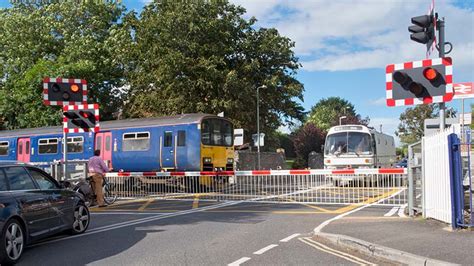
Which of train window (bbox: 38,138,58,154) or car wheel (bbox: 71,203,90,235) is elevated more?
train window (bbox: 38,138,58,154)

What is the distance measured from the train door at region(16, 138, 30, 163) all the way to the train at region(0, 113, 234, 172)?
2045 mm

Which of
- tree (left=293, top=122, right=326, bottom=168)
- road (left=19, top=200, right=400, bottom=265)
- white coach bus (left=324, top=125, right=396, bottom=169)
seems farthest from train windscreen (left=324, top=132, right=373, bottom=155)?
tree (left=293, top=122, right=326, bottom=168)

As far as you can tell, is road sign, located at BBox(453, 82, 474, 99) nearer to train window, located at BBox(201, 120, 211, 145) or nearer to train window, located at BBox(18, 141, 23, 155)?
train window, located at BBox(201, 120, 211, 145)

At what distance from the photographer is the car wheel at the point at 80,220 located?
9.48 meters

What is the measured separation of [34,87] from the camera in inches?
1353

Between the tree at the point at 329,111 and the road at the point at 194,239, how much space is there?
75.1 m

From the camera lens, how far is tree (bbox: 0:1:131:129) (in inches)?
1361

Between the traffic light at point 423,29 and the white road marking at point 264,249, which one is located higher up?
the traffic light at point 423,29

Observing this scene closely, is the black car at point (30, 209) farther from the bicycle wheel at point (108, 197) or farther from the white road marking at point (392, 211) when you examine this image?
the white road marking at point (392, 211)

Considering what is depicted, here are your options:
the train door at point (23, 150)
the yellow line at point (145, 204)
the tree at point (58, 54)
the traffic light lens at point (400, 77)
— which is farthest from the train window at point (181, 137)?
the tree at point (58, 54)

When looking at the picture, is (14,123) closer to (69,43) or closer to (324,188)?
(69,43)

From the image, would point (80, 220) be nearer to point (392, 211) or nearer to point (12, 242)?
point (12, 242)

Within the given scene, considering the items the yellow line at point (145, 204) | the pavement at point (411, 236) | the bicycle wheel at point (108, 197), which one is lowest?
the yellow line at point (145, 204)

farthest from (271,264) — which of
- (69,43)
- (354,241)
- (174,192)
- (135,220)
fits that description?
(69,43)
